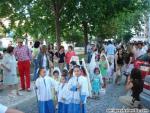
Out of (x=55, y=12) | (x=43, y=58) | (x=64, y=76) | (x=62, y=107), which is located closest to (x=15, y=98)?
(x=43, y=58)

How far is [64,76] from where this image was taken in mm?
10008

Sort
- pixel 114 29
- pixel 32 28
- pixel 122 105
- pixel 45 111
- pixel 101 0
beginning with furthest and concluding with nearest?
1. pixel 114 29
2. pixel 32 28
3. pixel 101 0
4. pixel 122 105
5. pixel 45 111

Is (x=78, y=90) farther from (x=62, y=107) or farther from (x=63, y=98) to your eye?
(x=62, y=107)

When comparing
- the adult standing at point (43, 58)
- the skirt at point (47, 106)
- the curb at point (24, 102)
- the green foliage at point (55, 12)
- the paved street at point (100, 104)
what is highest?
the green foliage at point (55, 12)

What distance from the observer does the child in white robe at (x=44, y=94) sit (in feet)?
33.0

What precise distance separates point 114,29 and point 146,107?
52634 mm

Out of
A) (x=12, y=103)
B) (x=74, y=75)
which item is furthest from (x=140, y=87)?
(x=12, y=103)

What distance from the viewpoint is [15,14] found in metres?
27.1

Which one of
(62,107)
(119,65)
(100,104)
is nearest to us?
(62,107)

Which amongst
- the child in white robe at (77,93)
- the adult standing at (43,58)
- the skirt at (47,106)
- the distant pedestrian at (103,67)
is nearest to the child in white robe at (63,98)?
the child in white robe at (77,93)

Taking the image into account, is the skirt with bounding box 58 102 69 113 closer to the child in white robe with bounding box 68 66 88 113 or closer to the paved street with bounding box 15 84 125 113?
the child in white robe with bounding box 68 66 88 113

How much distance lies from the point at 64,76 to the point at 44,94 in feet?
1.97

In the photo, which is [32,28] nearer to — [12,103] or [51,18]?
[51,18]

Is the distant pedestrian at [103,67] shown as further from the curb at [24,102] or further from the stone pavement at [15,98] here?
the curb at [24,102]
